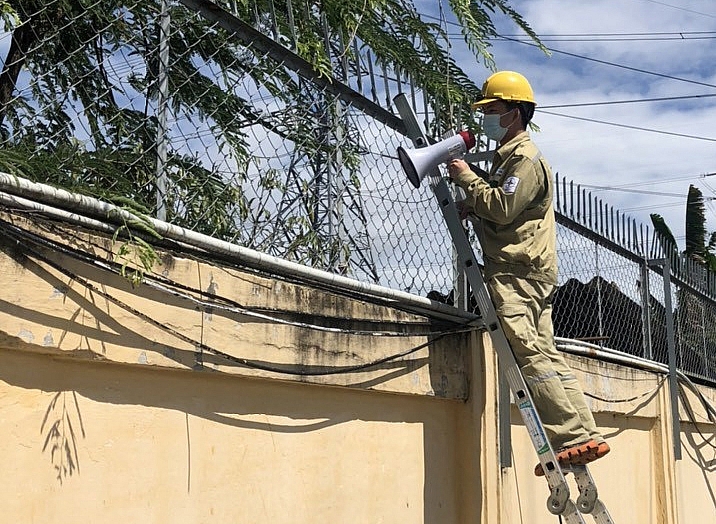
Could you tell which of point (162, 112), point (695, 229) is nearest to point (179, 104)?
point (162, 112)

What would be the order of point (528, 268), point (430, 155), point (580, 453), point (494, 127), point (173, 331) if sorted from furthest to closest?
point (494, 127) < point (528, 268) < point (430, 155) < point (580, 453) < point (173, 331)

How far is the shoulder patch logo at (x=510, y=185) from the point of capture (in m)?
3.78

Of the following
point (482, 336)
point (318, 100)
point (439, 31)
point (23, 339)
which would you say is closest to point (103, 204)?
point (23, 339)

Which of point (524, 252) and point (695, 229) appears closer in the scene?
point (524, 252)

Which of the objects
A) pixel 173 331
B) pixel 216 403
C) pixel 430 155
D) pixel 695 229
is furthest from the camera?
pixel 695 229

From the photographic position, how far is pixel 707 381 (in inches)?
330

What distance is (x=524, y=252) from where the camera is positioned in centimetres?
385

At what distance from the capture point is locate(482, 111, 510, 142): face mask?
160 inches

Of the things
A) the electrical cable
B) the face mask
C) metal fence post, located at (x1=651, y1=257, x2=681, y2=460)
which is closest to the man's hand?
the face mask

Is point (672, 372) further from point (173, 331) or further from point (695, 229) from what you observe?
point (695, 229)

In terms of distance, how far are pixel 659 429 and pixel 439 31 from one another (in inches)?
135

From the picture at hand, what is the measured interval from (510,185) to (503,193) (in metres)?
0.06

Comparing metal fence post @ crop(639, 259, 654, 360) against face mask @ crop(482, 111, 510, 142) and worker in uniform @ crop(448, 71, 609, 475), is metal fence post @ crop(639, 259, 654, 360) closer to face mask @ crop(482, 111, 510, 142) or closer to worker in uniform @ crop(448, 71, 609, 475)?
worker in uniform @ crop(448, 71, 609, 475)

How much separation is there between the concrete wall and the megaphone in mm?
586
